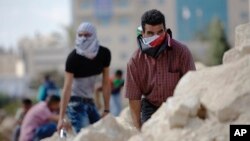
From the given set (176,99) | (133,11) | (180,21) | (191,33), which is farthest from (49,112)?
(133,11)

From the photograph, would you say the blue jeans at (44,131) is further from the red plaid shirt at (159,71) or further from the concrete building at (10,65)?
the concrete building at (10,65)

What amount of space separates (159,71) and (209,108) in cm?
109

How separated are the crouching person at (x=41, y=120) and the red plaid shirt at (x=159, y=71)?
3734 mm

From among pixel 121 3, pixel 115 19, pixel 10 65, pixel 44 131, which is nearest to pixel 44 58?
pixel 115 19

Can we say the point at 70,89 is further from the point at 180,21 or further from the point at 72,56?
the point at 180,21

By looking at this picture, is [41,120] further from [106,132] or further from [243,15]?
[243,15]

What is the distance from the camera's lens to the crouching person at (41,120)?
1019 cm

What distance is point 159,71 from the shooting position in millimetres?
6465

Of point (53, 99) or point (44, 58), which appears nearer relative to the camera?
point (53, 99)

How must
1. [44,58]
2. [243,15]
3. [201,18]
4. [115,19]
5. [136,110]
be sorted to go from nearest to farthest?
[136,110] → [201,18] → [243,15] → [115,19] → [44,58]

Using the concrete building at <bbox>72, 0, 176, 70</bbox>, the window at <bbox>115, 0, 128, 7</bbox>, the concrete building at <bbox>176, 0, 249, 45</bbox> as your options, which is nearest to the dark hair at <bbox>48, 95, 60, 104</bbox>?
the concrete building at <bbox>176, 0, 249, 45</bbox>

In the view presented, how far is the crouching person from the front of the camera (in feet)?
33.4

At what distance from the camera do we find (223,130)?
537cm

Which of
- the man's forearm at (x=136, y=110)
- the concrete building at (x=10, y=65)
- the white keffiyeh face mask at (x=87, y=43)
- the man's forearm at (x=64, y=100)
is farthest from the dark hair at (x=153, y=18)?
the concrete building at (x=10, y=65)
